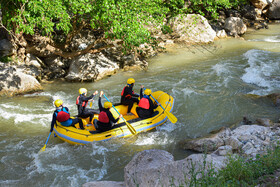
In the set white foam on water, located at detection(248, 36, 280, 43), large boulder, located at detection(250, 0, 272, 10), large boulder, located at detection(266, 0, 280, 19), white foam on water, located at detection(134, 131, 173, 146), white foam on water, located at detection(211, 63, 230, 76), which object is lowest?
white foam on water, located at detection(134, 131, 173, 146)

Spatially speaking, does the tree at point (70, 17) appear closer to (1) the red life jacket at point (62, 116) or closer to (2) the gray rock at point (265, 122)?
(1) the red life jacket at point (62, 116)

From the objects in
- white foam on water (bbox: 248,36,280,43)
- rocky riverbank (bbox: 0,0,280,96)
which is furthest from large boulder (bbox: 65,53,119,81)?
white foam on water (bbox: 248,36,280,43)

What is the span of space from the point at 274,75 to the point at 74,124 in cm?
762

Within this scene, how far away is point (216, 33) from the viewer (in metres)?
15.1

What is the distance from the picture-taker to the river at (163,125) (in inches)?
207

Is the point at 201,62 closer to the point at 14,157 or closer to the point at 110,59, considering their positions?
the point at 110,59

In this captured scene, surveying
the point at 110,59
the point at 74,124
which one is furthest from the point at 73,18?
the point at 74,124

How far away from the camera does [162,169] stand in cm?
348

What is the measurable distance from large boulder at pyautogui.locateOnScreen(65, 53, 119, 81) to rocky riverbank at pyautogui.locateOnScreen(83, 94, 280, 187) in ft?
18.4

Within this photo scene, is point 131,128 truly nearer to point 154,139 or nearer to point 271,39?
point 154,139

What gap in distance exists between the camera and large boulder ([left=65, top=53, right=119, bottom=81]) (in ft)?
33.1

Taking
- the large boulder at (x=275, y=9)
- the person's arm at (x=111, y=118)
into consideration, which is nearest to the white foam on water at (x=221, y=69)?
the person's arm at (x=111, y=118)

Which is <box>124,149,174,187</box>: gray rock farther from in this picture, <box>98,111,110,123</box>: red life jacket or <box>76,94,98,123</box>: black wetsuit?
<box>76,94,98,123</box>: black wetsuit

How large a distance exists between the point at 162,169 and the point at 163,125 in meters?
3.25
